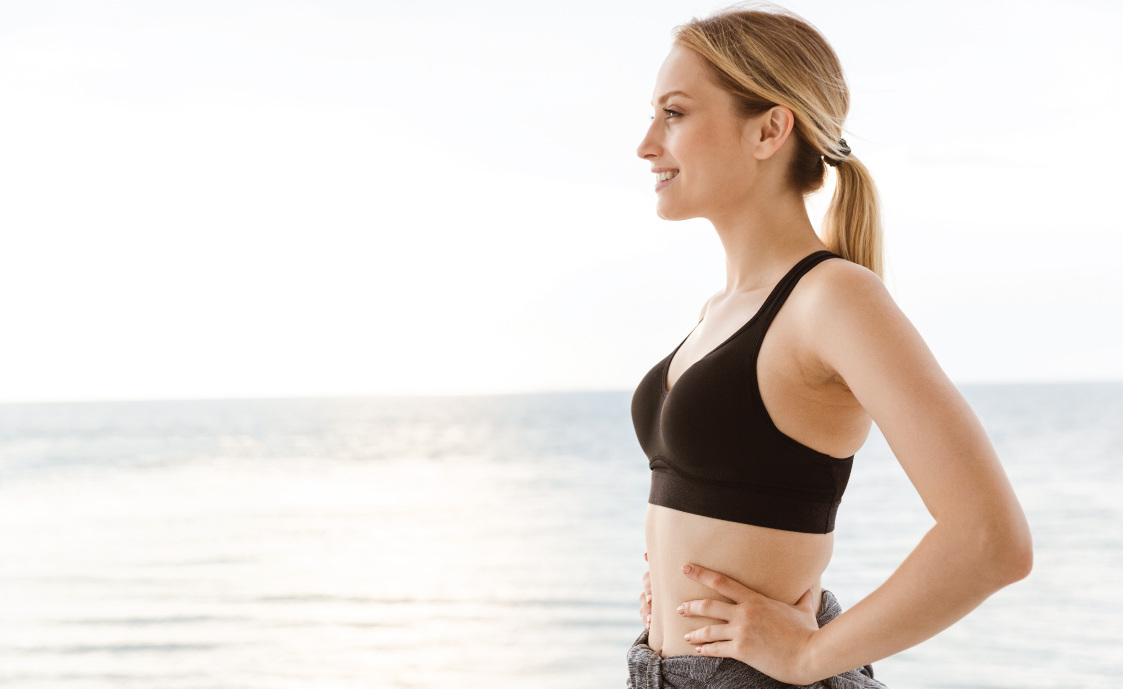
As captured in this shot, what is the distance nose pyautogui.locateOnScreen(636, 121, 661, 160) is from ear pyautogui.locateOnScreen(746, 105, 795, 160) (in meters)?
0.13

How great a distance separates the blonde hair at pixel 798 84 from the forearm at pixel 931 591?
0.51m

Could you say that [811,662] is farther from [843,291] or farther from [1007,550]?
[843,291]

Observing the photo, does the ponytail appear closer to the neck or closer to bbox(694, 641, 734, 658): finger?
the neck

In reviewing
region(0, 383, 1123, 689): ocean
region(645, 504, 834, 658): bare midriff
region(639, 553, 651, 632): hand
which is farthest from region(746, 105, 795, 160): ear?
region(0, 383, 1123, 689): ocean

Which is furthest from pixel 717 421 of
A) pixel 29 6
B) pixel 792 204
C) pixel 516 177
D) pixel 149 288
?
pixel 149 288

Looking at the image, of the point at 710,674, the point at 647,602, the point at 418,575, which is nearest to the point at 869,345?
the point at 710,674

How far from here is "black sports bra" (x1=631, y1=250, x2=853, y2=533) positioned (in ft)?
3.19

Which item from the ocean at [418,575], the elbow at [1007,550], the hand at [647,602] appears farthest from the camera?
the ocean at [418,575]

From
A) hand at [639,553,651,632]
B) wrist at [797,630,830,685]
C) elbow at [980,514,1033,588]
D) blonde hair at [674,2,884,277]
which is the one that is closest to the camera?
elbow at [980,514,1033,588]

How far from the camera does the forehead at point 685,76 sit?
3.67 feet

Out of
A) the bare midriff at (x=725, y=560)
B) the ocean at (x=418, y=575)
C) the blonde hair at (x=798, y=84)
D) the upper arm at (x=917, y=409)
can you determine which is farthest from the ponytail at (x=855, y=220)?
the ocean at (x=418, y=575)

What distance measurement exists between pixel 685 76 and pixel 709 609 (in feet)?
2.34

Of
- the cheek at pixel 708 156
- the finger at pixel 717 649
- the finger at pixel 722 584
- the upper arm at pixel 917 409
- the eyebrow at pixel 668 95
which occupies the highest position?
the eyebrow at pixel 668 95

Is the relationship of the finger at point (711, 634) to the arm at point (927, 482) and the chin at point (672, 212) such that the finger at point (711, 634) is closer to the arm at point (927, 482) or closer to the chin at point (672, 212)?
the arm at point (927, 482)
